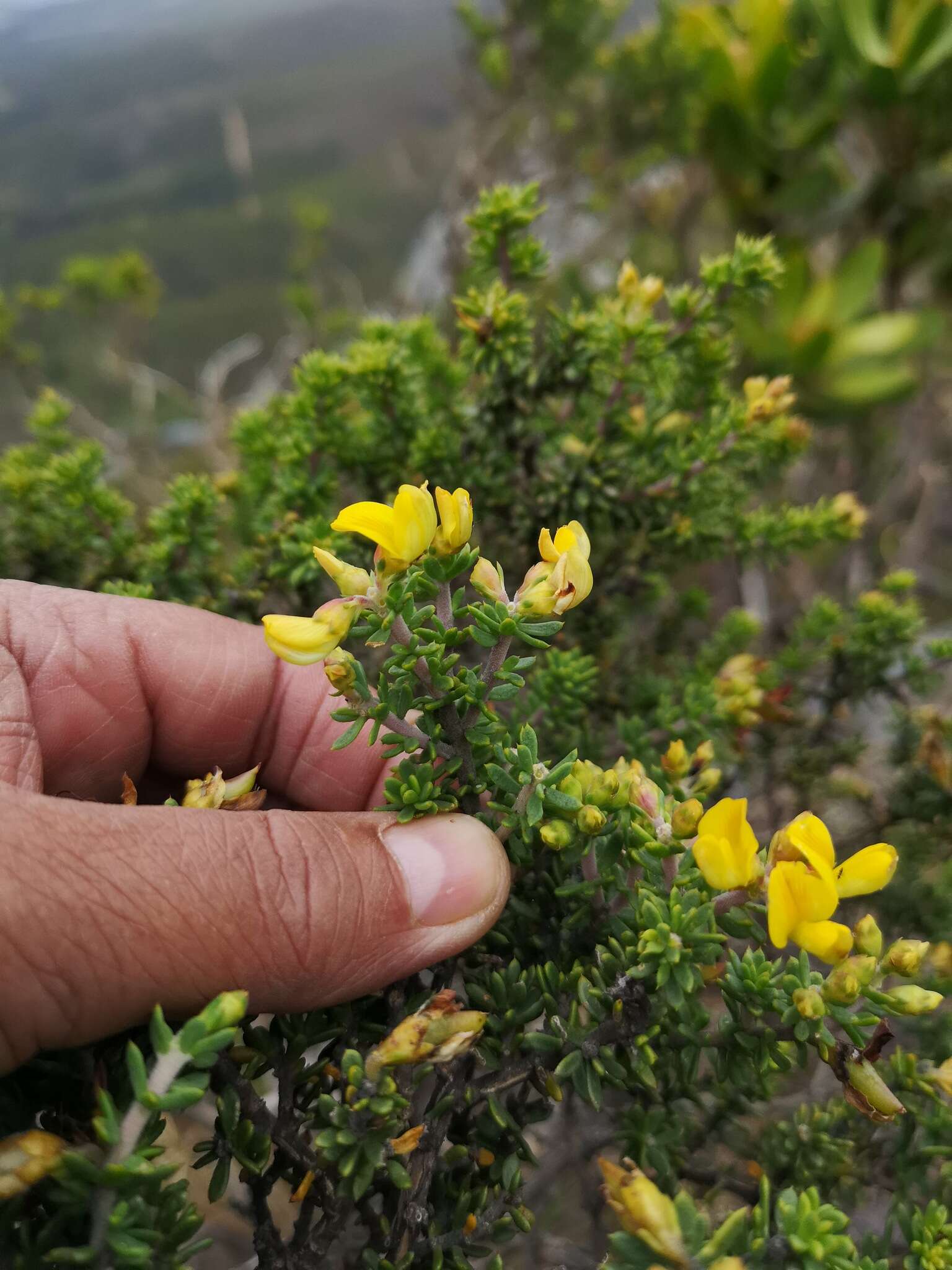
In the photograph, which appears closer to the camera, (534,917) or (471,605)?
(471,605)

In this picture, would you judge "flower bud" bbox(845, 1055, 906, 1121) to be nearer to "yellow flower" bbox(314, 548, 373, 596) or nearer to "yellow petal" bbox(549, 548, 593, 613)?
"yellow petal" bbox(549, 548, 593, 613)

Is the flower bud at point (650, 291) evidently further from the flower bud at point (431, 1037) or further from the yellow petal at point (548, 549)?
the flower bud at point (431, 1037)

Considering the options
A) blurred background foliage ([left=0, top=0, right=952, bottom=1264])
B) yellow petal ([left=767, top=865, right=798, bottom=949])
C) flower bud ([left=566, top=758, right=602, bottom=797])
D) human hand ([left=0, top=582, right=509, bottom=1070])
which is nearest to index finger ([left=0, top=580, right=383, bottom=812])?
human hand ([left=0, top=582, right=509, bottom=1070])

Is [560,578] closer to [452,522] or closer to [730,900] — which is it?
[452,522]

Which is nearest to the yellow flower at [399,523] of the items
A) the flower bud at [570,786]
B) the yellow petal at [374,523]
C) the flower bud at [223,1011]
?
the yellow petal at [374,523]

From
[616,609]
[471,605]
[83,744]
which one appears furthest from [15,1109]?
[616,609]

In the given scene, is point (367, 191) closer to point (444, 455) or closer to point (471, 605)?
point (444, 455)
